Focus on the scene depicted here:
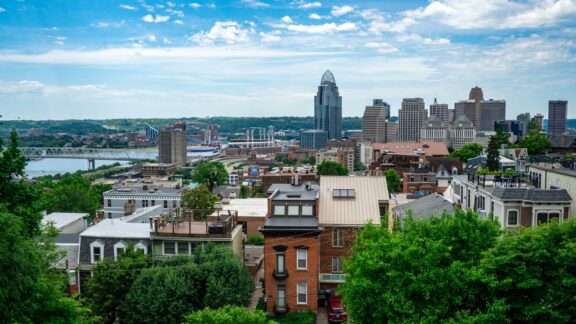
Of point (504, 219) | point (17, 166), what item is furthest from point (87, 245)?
point (504, 219)

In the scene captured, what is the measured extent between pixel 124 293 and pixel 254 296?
8722 millimetres

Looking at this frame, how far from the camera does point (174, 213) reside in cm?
3950

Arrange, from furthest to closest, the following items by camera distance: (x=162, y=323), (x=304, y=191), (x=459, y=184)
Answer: (x=459, y=184) → (x=304, y=191) → (x=162, y=323)

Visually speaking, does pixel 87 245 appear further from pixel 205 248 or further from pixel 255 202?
pixel 255 202

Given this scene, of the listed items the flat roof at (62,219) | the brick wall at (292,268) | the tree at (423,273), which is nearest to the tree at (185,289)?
the brick wall at (292,268)

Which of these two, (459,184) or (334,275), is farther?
(459,184)

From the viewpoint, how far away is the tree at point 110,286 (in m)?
30.0

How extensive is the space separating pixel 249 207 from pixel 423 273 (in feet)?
129

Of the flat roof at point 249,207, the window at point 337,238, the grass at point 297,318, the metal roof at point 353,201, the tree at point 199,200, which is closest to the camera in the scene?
the grass at point 297,318

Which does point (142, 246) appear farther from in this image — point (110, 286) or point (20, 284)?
point (20, 284)

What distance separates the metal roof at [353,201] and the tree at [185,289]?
8.17m

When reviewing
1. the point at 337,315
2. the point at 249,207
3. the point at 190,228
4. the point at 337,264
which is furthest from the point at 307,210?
the point at 249,207

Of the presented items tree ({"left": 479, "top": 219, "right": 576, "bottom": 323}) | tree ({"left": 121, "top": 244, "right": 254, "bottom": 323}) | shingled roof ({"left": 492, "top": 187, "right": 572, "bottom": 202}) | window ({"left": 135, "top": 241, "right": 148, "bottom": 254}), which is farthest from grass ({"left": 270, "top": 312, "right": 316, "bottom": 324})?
tree ({"left": 479, "top": 219, "right": 576, "bottom": 323})

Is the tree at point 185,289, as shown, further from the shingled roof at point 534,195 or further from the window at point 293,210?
the shingled roof at point 534,195
